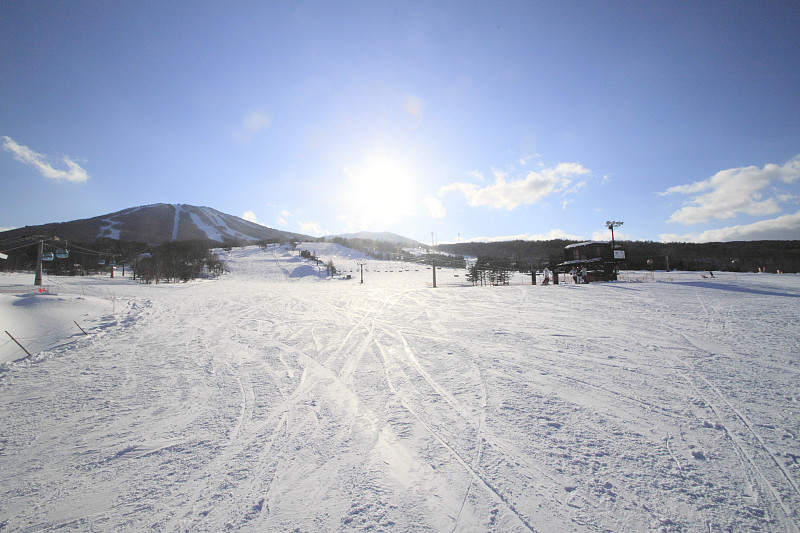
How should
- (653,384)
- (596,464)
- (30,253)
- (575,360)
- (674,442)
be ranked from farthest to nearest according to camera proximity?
(30,253) → (575,360) → (653,384) → (674,442) → (596,464)

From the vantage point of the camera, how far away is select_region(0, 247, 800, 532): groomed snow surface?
2.62 meters

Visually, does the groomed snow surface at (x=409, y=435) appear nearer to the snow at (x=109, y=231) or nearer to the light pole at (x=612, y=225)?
the light pole at (x=612, y=225)

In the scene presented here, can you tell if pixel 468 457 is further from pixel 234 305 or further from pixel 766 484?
pixel 234 305

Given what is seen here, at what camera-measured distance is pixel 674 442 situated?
3.50 meters

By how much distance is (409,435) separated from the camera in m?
3.78

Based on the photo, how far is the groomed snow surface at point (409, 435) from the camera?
2.62m

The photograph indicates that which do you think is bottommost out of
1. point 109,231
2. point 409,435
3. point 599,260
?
point 409,435

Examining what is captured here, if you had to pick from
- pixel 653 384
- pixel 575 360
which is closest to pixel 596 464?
pixel 653 384

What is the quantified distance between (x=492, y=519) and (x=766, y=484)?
109 inches

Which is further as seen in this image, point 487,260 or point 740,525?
point 487,260

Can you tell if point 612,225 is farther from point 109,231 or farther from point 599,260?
point 109,231

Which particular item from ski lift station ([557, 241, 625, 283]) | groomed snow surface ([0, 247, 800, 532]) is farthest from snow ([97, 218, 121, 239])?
ski lift station ([557, 241, 625, 283])

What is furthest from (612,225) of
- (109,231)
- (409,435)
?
(109,231)

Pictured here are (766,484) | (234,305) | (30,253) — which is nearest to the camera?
(766,484)
